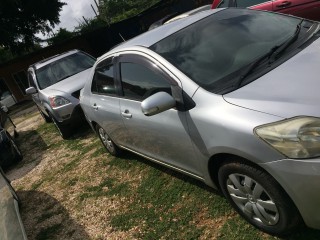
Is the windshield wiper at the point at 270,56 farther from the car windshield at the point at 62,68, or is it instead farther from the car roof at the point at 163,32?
the car windshield at the point at 62,68

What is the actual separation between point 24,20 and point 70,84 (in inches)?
823

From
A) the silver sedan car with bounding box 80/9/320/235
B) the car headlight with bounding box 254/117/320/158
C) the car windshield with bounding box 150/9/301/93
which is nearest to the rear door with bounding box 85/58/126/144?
the silver sedan car with bounding box 80/9/320/235

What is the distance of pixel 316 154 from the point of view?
96.8 inches

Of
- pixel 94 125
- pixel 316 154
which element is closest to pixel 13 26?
pixel 94 125

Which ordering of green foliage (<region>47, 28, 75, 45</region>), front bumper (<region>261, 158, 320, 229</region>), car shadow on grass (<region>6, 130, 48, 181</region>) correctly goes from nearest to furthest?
1. front bumper (<region>261, 158, 320, 229</region>)
2. car shadow on grass (<region>6, 130, 48, 181</region>)
3. green foliage (<region>47, 28, 75, 45</region>)

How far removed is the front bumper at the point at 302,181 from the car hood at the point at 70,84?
6.10 m

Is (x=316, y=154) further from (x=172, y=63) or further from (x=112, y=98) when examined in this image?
(x=112, y=98)

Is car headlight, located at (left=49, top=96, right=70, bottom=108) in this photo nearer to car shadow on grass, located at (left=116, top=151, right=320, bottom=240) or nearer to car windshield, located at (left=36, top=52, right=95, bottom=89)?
car windshield, located at (left=36, top=52, right=95, bottom=89)

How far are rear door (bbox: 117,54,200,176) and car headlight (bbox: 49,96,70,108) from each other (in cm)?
377

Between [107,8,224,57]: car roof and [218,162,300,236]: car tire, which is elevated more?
[107,8,224,57]: car roof

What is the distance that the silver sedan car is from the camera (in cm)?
261

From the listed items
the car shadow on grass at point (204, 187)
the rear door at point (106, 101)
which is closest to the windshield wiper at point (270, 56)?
the car shadow on grass at point (204, 187)

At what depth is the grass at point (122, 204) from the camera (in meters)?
3.69

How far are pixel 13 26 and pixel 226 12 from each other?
80.3 ft
